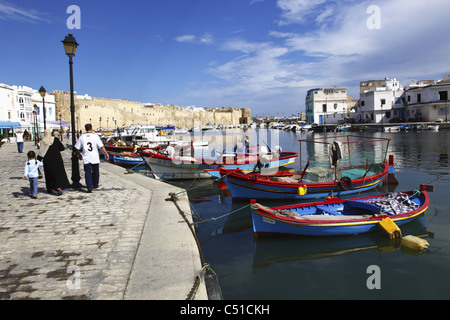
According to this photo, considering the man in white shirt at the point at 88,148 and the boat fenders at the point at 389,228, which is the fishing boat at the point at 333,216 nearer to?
the boat fenders at the point at 389,228

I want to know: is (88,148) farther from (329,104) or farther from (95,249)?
(329,104)

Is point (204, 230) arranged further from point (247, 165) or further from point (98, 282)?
point (247, 165)

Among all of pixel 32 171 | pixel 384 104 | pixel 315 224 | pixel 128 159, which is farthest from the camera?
pixel 384 104

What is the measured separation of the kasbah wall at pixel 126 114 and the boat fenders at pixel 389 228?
6092 centimetres

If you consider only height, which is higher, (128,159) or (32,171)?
(32,171)

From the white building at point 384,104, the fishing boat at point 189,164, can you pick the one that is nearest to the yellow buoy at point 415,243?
the fishing boat at point 189,164

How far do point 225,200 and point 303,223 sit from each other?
5.71m

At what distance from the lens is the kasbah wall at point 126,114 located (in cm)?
6619

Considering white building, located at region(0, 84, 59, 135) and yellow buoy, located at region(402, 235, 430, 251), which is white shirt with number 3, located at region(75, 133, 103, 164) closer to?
yellow buoy, located at region(402, 235, 430, 251)

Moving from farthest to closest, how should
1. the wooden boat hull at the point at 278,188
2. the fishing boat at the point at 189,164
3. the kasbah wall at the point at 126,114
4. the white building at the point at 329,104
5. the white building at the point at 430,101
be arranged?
the white building at the point at 329,104 → the kasbah wall at the point at 126,114 → the white building at the point at 430,101 → the fishing boat at the point at 189,164 → the wooden boat hull at the point at 278,188

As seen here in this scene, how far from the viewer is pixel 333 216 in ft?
26.0

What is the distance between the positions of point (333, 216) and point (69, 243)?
5743mm

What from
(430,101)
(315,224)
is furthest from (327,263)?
(430,101)

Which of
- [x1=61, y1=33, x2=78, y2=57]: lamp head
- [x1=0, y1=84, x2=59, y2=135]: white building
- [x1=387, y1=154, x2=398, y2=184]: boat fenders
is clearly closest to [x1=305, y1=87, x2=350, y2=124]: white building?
[x1=0, y1=84, x2=59, y2=135]: white building
